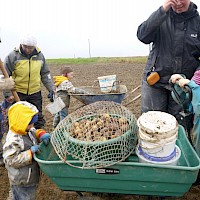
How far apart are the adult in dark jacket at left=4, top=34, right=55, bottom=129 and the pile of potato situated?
1.97 metres

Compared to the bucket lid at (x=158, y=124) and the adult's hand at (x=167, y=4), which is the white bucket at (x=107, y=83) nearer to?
the adult's hand at (x=167, y=4)

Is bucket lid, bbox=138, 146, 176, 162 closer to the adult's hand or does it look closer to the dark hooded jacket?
the dark hooded jacket

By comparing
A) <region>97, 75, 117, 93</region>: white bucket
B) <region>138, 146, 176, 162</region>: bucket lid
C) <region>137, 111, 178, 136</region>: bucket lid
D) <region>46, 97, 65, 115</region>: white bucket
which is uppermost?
<region>137, 111, 178, 136</region>: bucket lid

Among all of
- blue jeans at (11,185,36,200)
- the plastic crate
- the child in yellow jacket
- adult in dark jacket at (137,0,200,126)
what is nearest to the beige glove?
the child in yellow jacket

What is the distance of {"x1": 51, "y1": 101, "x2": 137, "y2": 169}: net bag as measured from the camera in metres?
1.91

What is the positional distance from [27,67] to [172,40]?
214 centimetres

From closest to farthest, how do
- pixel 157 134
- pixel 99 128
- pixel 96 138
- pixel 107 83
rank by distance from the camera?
pixel 157 134, pixel 96 138, pixel 99 128, pixel 107 83

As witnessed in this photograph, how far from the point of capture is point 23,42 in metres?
3.72

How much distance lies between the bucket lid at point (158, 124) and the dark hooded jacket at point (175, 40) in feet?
3.49

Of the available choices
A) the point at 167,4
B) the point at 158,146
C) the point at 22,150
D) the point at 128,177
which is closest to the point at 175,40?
the point at 167,4

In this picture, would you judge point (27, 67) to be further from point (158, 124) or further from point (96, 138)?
point (158, 124)

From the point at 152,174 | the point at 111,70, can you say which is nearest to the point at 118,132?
the point at 152,174

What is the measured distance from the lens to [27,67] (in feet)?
13.1

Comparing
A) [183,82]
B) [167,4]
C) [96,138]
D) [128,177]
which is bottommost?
[128,177]
